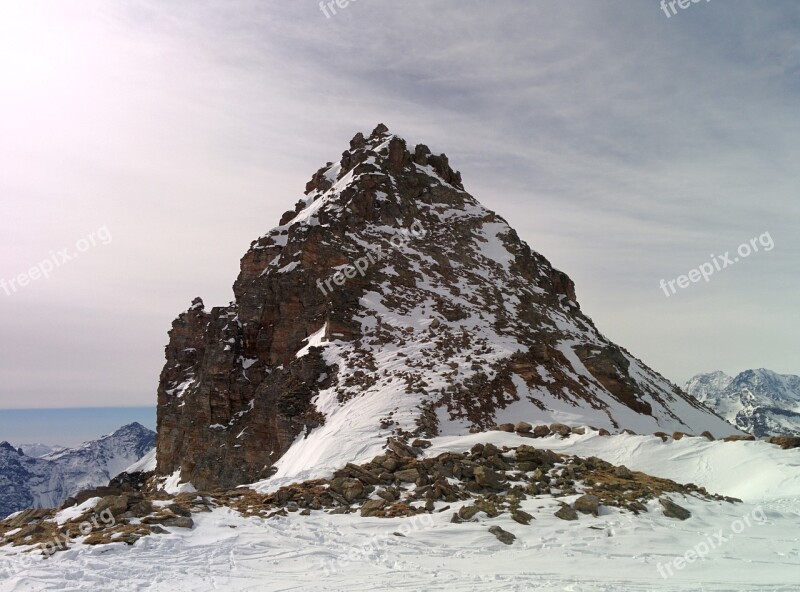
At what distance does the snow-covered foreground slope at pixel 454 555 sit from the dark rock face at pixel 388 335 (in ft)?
36.0

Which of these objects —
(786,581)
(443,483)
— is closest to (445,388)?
(443,483)

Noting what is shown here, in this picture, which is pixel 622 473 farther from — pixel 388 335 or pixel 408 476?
pixel 388 335

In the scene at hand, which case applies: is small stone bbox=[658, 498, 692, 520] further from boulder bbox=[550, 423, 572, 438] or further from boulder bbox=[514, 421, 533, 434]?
boulder bbox=[514, 421, 533, 434]

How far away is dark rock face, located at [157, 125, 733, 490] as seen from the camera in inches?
1220

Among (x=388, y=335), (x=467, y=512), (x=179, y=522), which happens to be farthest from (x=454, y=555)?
(x=388, y=335)

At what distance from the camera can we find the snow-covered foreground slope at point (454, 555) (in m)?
10.2

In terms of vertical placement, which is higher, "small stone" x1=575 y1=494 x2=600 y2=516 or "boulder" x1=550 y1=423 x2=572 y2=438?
"boulder" x1=550 y1=423 x2=572 y2=438

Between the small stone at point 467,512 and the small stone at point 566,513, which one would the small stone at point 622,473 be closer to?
the small stone at point 566,513

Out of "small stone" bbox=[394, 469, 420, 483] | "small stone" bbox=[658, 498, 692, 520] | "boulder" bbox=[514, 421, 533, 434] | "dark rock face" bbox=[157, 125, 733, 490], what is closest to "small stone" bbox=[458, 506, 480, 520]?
"small stone" bbox=[394, 469, 420, 483]

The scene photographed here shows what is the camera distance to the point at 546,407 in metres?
30.2

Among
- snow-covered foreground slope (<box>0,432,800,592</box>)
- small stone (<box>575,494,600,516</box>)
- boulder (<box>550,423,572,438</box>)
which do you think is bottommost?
snow-covered foreground slope (<box>0,432,800,592</box>)

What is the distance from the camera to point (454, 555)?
1192 centimetres

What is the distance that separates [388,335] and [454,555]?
24.4m

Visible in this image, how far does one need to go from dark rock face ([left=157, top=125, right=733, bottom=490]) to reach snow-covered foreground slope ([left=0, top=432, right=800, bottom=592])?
11.0m
